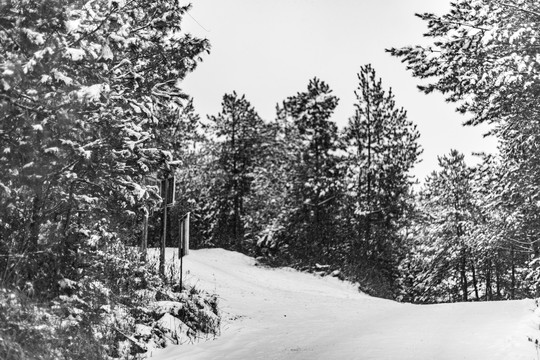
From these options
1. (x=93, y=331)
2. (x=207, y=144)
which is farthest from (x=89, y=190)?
(x=207, y=144)

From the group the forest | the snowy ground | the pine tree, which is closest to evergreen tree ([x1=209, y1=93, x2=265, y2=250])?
the forest

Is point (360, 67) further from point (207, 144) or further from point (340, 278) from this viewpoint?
point (207, 144)

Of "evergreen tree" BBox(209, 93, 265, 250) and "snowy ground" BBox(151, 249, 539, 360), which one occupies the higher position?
"evergreen tree" BBox(209, 93, 265, 250)

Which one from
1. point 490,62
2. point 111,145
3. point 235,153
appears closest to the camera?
point 111,145

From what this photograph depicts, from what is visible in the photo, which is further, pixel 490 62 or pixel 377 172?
pixel 377 172

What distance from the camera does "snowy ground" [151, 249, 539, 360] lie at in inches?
257

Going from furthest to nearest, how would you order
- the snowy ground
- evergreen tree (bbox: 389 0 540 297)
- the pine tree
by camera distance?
evergreen tree (bbox: 389 0 540 297) < the snowy ground < the pine tree

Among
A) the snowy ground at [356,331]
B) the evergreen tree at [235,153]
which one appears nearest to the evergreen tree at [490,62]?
the snowy ground at [356,331]

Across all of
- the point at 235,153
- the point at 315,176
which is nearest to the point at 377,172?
the point at 315,176

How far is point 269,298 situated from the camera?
1541 centimetres

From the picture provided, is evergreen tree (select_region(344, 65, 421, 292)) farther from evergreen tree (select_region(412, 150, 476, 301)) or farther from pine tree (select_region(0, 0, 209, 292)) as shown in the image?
pine tree (select_region(0, 0, 209, 292))

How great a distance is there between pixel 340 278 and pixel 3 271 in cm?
1805

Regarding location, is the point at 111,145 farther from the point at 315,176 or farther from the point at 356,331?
the point at 315,176

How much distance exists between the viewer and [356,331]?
8.51 m
